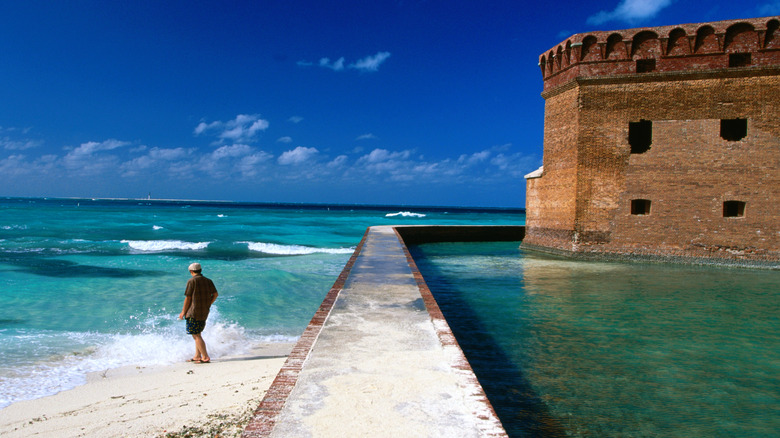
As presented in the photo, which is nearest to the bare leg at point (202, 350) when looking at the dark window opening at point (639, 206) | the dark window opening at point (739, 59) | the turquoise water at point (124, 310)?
the turquoise water at point (124, 310)

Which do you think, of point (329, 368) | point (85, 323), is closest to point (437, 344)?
point (329, 368)

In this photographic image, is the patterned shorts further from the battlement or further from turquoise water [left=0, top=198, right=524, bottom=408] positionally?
the battlement

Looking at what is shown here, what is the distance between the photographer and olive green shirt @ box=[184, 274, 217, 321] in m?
5.72

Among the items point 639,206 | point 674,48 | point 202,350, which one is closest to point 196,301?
point 202,350

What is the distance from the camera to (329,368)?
348cm

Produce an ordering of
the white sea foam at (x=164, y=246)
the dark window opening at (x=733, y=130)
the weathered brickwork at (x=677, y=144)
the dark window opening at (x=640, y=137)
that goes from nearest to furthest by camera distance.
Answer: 1. the weathered brickwork at (x=677, y=144)
2. the dark window opening at (x=733, y=130)
3. the dark window opening at (x=640, y=137)
4. the white sea foam at (x=164, y=246)

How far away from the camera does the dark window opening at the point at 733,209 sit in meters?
13.0

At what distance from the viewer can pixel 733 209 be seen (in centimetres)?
1319

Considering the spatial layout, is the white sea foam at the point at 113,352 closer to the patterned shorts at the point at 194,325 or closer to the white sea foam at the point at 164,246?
the patterned shorts at the point at 194,325

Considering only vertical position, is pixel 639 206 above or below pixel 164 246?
above

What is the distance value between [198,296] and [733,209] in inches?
557

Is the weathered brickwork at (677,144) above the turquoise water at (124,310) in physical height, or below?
above

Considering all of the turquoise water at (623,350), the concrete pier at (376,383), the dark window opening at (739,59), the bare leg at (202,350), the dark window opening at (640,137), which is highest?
the dark window opening at (739,59)

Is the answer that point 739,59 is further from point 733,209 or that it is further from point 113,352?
point 113,352
